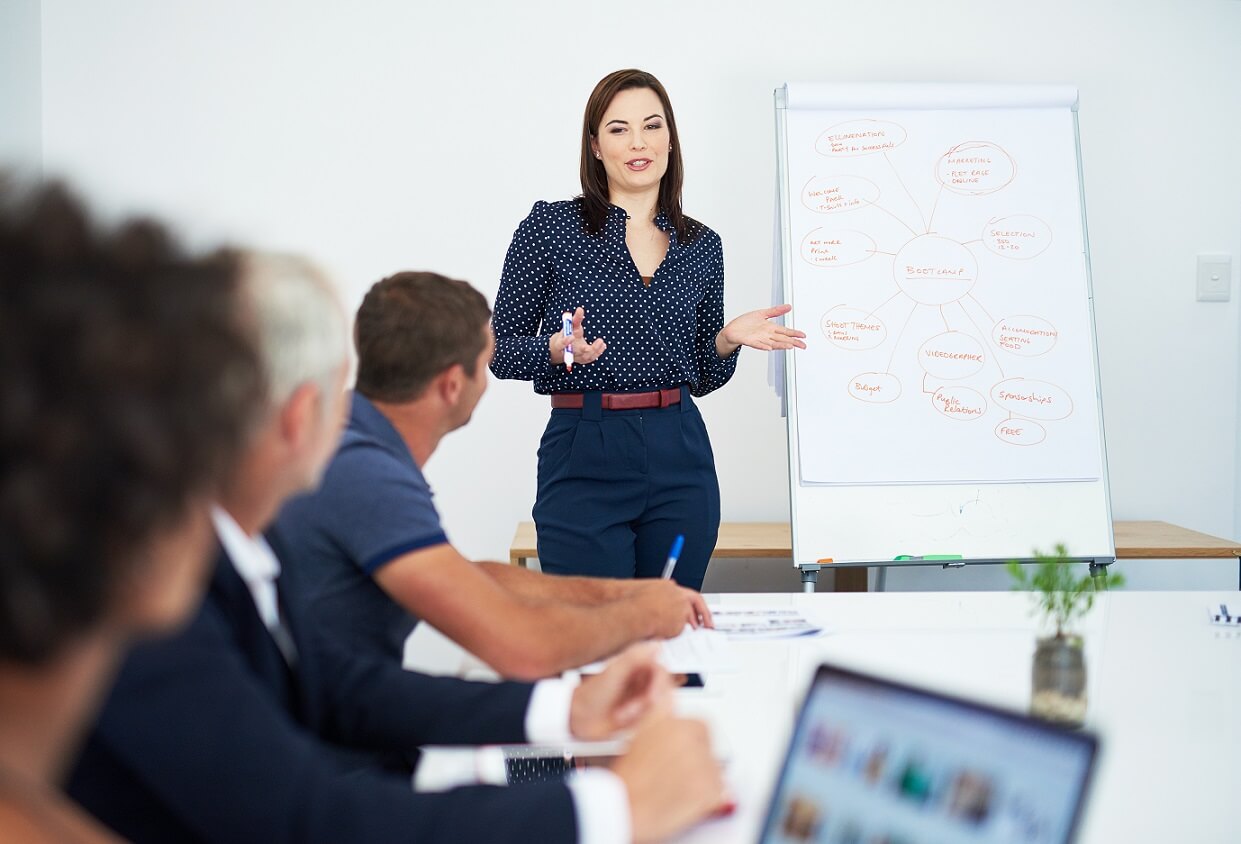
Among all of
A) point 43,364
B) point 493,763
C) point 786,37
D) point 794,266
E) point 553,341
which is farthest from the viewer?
point 786,37

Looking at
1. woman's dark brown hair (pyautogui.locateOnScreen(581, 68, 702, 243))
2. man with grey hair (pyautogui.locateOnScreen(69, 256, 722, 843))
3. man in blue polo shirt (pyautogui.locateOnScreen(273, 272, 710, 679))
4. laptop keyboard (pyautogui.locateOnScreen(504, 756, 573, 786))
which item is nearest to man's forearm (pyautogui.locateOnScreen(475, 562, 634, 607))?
man in blue polo shirt (pyautogui.locateOnScreen(273, 272, 710, 679))

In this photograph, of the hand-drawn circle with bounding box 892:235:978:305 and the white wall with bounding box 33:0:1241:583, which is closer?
the hand-drawn circle with bounding box 892:235:978:305

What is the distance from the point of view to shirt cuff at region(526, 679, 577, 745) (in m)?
1.21

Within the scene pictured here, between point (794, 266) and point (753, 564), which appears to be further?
point (753, 564)

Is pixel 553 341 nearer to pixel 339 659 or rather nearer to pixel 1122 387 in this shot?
pixel 339 659

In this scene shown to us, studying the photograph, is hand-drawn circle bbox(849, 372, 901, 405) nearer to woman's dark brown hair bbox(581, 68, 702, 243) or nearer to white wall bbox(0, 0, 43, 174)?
woman's dark brown hair bbox(581, 68, 702, 243)

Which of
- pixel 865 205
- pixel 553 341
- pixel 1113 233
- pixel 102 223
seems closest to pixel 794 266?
pixel 865 205

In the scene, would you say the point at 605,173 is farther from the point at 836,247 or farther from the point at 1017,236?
the point at 1017,236

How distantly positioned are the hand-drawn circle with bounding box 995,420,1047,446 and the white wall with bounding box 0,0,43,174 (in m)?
2.90

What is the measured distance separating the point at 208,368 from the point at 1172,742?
1.23 metres

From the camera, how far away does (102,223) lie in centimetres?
48

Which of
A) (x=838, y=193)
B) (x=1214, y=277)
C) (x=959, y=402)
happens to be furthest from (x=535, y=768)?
(x=1214, y=277)

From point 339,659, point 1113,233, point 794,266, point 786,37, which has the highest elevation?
point 786,37

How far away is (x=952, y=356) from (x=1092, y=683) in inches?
67.7
